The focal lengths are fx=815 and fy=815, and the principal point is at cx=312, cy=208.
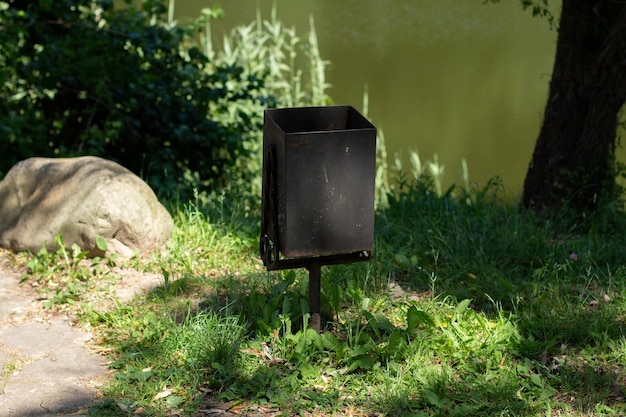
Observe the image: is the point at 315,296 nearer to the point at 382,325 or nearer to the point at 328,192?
the point at 382,325

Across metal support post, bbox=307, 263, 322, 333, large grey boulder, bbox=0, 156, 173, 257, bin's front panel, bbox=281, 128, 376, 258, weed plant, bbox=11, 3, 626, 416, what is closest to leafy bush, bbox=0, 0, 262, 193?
large grey boulder, bbox=0, 156, 173, 257

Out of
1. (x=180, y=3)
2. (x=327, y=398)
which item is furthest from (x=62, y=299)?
(x=180, y=3)

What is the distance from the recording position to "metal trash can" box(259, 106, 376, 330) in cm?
332

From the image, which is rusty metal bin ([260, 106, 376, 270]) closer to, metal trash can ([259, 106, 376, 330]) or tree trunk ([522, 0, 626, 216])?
metal trash can ([259, 106, 376, 330])

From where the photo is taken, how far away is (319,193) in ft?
11.1

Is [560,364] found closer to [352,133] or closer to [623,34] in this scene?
[352,133]

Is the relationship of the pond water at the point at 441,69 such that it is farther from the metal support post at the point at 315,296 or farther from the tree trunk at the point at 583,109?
the metal support post at the point at 315,296

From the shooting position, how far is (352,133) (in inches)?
131

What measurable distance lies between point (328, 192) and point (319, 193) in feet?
0.13

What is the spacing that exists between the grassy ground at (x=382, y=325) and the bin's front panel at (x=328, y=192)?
1.44 feet

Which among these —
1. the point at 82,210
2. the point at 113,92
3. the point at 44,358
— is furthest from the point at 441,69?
the point at 44,358

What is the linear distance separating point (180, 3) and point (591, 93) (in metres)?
7.56

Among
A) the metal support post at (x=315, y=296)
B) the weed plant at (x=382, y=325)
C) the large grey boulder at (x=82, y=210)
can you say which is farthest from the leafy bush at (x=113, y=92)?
the metal support post at (x=315, y=296)

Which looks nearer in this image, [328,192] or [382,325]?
[328,192]
